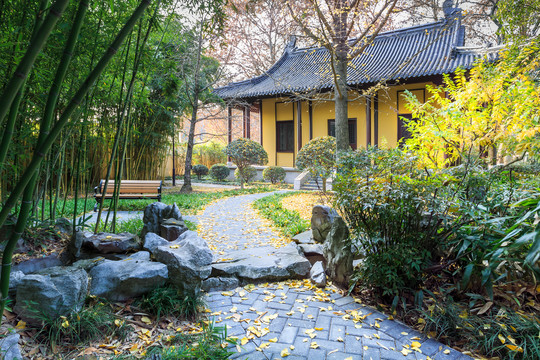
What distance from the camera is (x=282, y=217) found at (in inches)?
218

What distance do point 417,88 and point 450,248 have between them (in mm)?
9412

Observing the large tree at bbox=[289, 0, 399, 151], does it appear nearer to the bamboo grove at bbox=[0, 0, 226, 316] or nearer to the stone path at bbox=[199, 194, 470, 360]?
the bamboo grove at bbox=[0, 0, 226, 316]

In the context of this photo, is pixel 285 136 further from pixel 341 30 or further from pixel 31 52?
pixel 31 52

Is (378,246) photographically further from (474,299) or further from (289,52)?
(289,52)

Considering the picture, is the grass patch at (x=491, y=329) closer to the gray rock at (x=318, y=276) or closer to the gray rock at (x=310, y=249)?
the gray rock at (x=318, y=276)

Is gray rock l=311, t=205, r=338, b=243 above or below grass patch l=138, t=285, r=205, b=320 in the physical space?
above

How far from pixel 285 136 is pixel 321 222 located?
9.92 m

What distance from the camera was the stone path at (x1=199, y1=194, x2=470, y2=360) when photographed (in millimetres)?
2035

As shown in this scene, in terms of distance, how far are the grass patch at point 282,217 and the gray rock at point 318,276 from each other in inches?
52.9

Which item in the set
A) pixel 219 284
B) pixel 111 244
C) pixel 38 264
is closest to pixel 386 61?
pixel 219 284

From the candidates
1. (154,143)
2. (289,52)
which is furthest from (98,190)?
(289,52)

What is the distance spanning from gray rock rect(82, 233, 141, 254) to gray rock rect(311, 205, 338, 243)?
80.2 inches

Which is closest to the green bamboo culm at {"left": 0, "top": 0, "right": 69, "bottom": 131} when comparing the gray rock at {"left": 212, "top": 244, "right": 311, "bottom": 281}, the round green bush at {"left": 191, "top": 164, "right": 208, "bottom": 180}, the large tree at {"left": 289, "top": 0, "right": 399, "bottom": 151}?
the gray rock at {"left": 212, "top": 244, "right": 311, "bottom": 281}

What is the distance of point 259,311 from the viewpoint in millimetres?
2551
